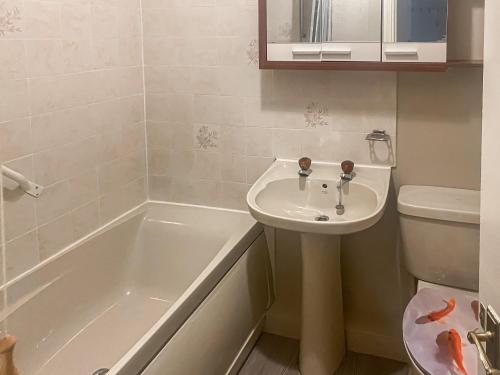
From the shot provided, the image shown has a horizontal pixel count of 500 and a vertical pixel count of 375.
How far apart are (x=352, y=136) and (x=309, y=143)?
197 mm

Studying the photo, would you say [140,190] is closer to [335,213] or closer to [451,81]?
[335,213]

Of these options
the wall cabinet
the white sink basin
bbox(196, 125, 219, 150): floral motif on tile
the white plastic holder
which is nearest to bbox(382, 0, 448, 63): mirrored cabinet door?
the wall cabinet

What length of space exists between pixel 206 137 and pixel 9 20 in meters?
1.00

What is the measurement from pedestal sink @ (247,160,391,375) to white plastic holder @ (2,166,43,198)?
809mm

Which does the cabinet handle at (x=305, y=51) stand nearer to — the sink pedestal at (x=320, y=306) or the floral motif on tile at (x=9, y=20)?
the sink pedestal at (x=320, y=306)

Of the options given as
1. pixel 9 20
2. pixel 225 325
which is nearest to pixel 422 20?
pixel 225 325

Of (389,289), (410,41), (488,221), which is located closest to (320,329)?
(389,289)

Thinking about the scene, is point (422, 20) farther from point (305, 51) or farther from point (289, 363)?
point (289, 363)

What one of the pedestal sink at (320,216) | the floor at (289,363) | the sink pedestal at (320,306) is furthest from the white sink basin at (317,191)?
the floor at (289,363)

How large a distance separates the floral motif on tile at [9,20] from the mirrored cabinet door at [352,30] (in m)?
1.16

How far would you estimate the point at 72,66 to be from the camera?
2025 millimetres

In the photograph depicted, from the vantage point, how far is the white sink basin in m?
2.06

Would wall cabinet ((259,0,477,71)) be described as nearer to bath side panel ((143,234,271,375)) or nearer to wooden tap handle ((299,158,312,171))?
wooden tap handle ((299,158,312,171))

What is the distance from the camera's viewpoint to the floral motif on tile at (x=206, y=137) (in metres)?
2.41
